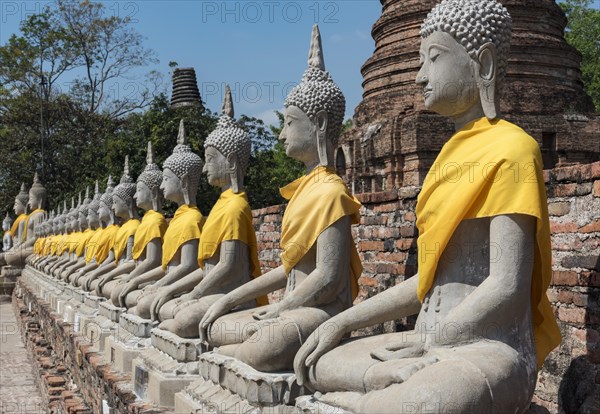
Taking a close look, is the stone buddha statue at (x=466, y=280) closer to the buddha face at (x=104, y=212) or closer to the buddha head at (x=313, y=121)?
the buddha head at (x=313, y=121)

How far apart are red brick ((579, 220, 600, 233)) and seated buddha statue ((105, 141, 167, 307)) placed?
4.77 m

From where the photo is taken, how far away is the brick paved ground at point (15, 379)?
9336mm

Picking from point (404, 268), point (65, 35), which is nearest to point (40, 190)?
point (65, 35)

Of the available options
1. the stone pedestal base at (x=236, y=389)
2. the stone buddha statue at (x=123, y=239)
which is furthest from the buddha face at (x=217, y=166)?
the stone buddha statue at (x=123, y=239)

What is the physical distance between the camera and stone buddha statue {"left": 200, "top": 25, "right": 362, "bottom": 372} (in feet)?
13.1

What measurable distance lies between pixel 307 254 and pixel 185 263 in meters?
2.51

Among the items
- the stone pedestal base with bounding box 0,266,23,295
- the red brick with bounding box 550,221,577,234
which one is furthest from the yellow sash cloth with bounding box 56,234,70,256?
the red brick with bounding box 550,221,577,234

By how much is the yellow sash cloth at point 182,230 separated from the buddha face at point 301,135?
2326 mm

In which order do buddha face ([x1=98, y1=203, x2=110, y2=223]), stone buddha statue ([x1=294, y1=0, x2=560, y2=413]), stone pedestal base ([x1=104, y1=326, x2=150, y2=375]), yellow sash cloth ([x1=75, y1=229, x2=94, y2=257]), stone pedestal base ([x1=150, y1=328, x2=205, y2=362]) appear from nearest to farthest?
1. stone buddha statue ([x1=294, y1=0, x2=560, y2=413])
2. stone pedestal base ([x1=150, y1=328, x2=205, y2=362])
3. stone pedestal base ([x1=104, y1=326, x2=150, y2=375])
4. buddha face ([x1=98, y1=203, x2=110, y2=223])
5. yellow sash cloth ([x1=75, y1=229, x2=94, y2=257])

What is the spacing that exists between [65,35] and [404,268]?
2552 centimetres

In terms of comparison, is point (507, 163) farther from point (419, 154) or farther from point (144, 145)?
point (144, 145)

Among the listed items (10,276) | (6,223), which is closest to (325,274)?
(10,276)

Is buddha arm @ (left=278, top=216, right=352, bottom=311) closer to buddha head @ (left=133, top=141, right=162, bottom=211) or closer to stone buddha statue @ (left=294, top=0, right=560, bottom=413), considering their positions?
stone buddha statue @ (left=294, top=0, right=560, bottom=413)

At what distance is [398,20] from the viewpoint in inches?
503
